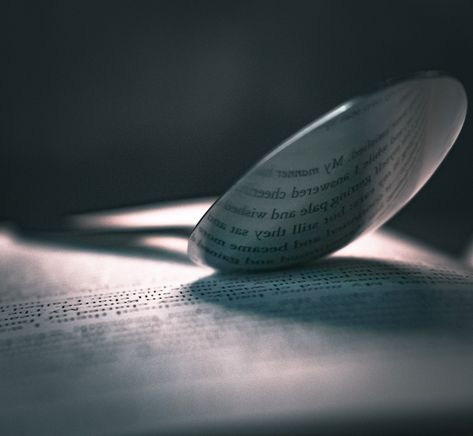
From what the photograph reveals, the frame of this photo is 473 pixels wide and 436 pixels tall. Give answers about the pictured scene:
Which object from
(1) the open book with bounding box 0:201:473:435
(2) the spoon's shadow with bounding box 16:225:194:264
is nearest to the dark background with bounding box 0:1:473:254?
(2) the spoon's shadow with bounding box 16:225:194:264

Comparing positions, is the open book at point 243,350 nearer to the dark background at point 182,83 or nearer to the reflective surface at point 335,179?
the reflective surface at point 335,179

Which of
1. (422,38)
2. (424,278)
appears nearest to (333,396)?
(424,278)

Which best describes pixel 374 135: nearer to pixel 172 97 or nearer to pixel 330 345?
pixel 330 345

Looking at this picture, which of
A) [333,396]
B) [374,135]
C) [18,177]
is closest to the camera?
[333,396]

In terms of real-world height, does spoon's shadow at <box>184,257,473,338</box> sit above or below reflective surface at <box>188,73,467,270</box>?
below

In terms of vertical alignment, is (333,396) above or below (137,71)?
below

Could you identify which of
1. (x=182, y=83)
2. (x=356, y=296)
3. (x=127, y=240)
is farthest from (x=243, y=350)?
(x=182, y=83)

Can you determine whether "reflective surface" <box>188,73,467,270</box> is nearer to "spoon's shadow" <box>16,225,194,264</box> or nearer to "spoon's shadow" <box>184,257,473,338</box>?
"spoon's shadow" <box>184,257,473,338</box>
